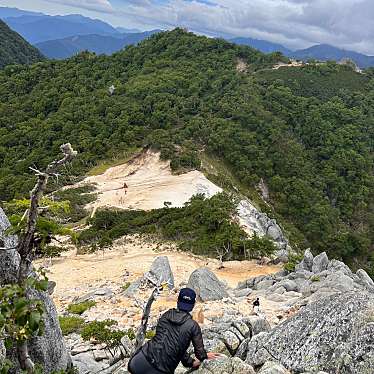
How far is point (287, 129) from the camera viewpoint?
259 ft

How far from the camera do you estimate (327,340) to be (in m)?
8.80

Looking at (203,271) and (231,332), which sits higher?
(231,332)

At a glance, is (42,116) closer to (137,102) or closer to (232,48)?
(137,102)

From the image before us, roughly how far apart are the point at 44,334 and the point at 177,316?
2.96 meters

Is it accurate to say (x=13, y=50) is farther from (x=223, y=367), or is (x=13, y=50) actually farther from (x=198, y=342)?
(x=198, y=342)

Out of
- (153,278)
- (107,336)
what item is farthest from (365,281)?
(107,336)

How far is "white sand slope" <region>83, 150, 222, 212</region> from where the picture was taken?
45156mm

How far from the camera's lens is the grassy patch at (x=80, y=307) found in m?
18.3

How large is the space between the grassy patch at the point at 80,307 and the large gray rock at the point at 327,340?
1035 centimetres

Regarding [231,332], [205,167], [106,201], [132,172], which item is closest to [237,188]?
[205,167]

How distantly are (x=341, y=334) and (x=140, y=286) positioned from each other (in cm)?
1346

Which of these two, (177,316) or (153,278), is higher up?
(177,316)

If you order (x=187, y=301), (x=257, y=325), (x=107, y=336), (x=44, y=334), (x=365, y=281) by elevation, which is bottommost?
(x=365, y=281)

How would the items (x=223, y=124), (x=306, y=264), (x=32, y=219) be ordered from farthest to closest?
(x=223, y=124), (x=306, y=264), (x=32, y=219)
